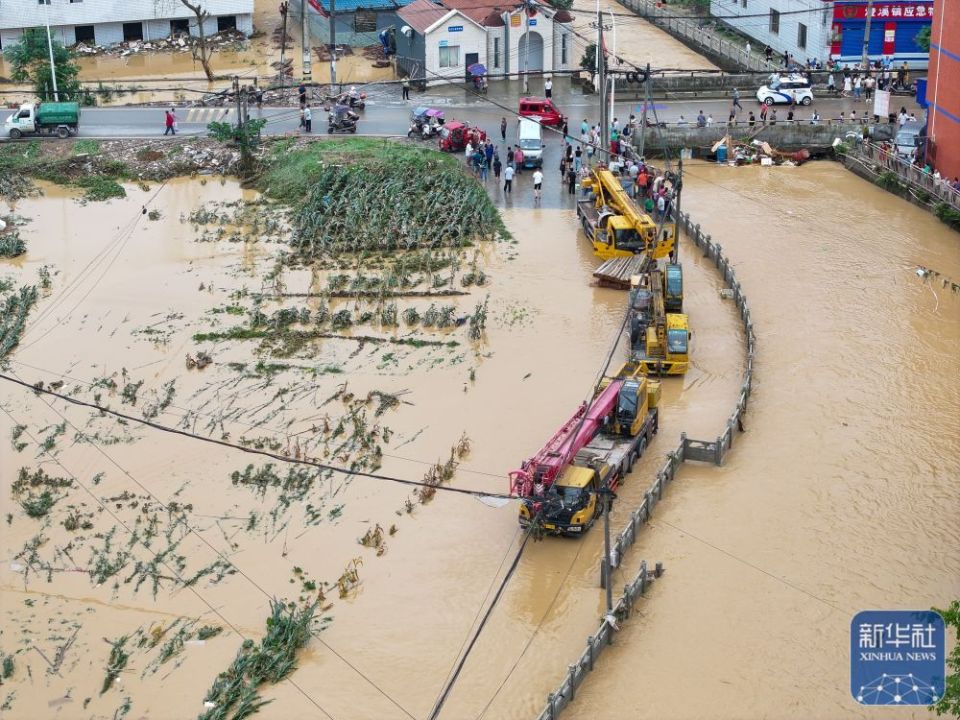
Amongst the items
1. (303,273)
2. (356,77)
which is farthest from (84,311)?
(356,77)

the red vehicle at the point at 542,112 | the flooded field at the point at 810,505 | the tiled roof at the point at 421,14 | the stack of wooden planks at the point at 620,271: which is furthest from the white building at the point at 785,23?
the stack of wooden planks at the point at 620,271

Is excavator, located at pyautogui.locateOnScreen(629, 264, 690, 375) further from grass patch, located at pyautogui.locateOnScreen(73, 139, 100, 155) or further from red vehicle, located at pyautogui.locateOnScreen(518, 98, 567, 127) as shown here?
grass patch, located at pyautogui.locateOnScreen(73, 139, 100, 155)

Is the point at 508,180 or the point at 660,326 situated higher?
the point at 508,180

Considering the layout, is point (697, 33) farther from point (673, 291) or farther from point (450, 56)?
point (673, 291)

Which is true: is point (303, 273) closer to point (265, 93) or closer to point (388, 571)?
point (388, 571)

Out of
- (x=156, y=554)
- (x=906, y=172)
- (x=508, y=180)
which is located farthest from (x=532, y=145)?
(x=156, y=554)
